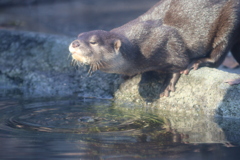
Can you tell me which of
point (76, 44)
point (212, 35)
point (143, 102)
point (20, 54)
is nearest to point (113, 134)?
point (76, 44)

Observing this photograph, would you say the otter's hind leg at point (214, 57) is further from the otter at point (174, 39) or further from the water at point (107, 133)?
the water at point (107, 133)

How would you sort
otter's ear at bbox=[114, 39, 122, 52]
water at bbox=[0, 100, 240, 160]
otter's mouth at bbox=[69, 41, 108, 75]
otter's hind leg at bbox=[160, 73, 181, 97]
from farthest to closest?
otter's hind leg at bbox=[160, 73, 181, 97], otter's ear at bbox=[114, 39, 122, 52], otter's mouth at bbox=[69, 41, 108, 75], water at bbox=[0, 100, 240, 160]

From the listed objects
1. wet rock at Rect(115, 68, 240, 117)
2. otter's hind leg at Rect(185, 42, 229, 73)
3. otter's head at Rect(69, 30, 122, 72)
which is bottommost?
wet rock at Rect(115, 68, 240, 117)

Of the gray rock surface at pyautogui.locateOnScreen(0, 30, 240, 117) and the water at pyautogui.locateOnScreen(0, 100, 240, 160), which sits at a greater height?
the gray rock surface at pyautogui.locateOnScreen(0, 30, 240, 117)

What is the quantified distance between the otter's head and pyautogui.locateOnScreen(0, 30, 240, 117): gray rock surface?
636 millimetres

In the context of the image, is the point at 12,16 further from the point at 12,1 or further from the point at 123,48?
the point at 123,48

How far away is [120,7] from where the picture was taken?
7.93m

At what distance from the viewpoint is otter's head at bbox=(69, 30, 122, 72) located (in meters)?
3.10

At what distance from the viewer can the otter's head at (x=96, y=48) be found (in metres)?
3.10

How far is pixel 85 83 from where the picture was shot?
4246 millimetres

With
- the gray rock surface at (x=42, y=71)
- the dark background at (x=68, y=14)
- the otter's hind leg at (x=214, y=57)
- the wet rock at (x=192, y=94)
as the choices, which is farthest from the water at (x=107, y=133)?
the dark background at (x=68, y=14)

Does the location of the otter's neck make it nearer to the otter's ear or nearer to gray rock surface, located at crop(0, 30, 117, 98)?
the otter's ear

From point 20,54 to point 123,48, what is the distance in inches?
69.1

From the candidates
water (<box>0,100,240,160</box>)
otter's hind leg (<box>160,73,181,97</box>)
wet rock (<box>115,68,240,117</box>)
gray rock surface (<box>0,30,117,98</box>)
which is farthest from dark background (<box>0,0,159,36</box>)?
water (<box>0,100,240,160</box>)
